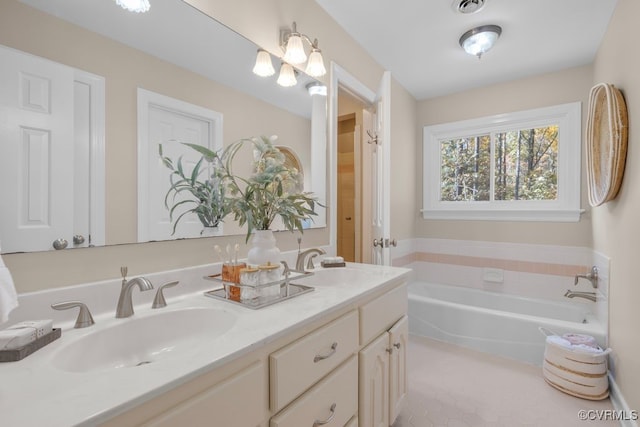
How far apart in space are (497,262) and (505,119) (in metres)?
1.43

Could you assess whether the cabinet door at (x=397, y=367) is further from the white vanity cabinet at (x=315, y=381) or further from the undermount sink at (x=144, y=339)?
the undermount sink at (x=144, y=339)

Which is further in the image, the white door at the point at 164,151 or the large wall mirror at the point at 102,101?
the white door at the point at 164,151

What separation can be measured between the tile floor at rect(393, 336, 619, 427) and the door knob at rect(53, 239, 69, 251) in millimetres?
1761

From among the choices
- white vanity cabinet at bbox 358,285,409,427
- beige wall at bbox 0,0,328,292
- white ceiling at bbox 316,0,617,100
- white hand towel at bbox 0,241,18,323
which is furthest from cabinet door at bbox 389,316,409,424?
white ceiling at bbox 316,0,617,100

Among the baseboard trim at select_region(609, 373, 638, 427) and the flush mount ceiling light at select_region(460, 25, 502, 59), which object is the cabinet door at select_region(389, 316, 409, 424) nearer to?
the baseboard trim at select_region(609, 373, 638, 427)

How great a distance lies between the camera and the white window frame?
8.70 feet

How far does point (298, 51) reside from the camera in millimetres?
1584

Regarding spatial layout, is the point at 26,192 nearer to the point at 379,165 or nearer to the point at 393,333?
the point at 393,333

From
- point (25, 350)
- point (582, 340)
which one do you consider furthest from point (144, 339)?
point (582, 340)

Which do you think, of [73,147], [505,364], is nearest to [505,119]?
[505,364]

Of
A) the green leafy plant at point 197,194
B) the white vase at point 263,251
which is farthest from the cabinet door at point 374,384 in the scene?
the green leafy plant at point 197,194

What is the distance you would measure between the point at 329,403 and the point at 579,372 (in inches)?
73.4

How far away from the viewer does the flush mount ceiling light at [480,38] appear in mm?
2098

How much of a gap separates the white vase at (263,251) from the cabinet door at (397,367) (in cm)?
71
